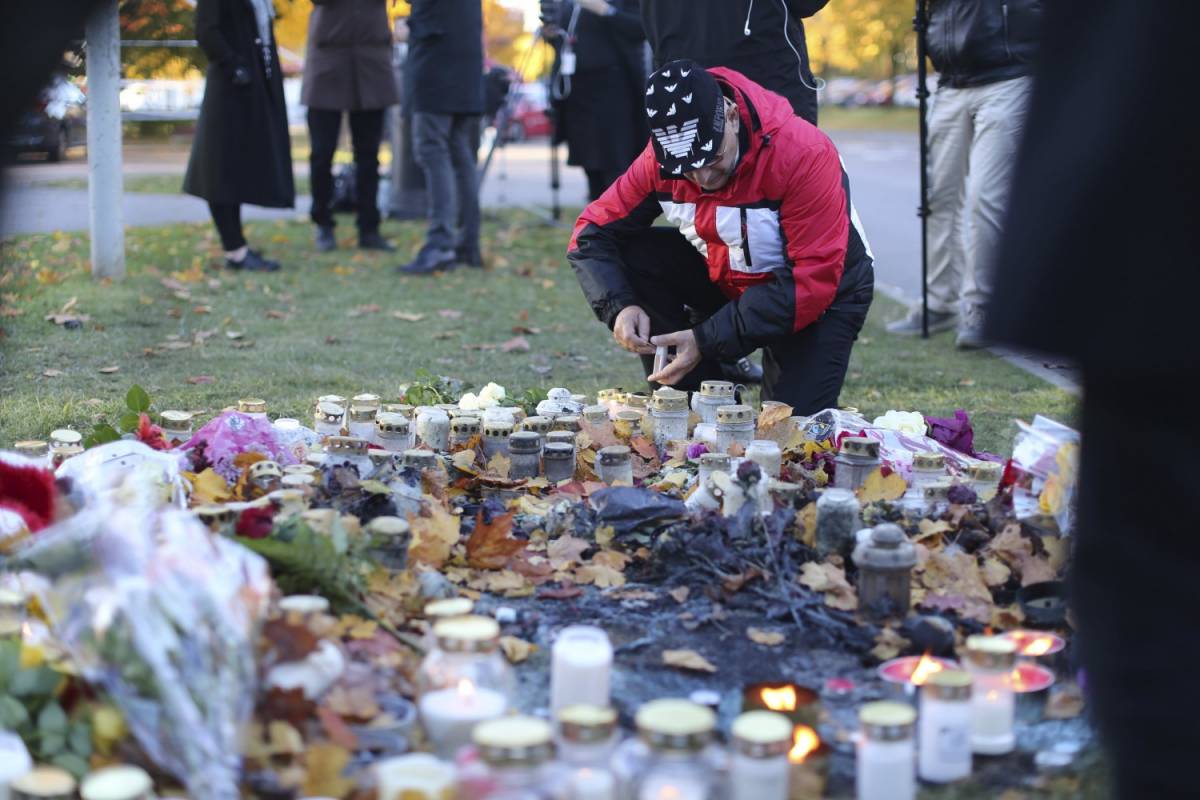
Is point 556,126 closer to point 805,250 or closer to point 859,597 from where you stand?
point 805,250

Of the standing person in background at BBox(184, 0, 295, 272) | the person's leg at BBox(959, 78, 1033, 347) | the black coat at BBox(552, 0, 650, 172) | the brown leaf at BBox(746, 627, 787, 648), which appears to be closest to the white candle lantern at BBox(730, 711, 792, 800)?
the brown leaf at BBox(746, 627, 787, 648)

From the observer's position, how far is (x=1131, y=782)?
170 cm

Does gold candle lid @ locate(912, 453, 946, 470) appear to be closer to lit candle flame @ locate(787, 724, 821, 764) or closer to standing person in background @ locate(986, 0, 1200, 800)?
lit candle flame @ locate(787, 724, 821, 764)

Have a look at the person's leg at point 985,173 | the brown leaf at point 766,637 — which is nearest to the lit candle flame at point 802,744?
the brown leaf at point 766,637

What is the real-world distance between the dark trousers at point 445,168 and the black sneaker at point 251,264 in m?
0.92

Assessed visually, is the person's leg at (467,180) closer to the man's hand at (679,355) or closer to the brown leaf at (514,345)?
the brown leaf at (514,345)

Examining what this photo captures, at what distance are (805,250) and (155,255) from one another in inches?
239

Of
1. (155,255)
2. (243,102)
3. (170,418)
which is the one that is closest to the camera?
(170,418)

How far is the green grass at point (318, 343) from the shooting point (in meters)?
5.36

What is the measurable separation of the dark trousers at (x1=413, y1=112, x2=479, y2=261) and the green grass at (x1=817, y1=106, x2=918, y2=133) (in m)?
28.3

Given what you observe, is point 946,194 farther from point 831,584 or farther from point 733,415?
point 831,584

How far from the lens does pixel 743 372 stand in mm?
5613

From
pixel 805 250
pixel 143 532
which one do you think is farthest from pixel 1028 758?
pixel 805 250

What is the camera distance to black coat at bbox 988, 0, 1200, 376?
1.60 metres
